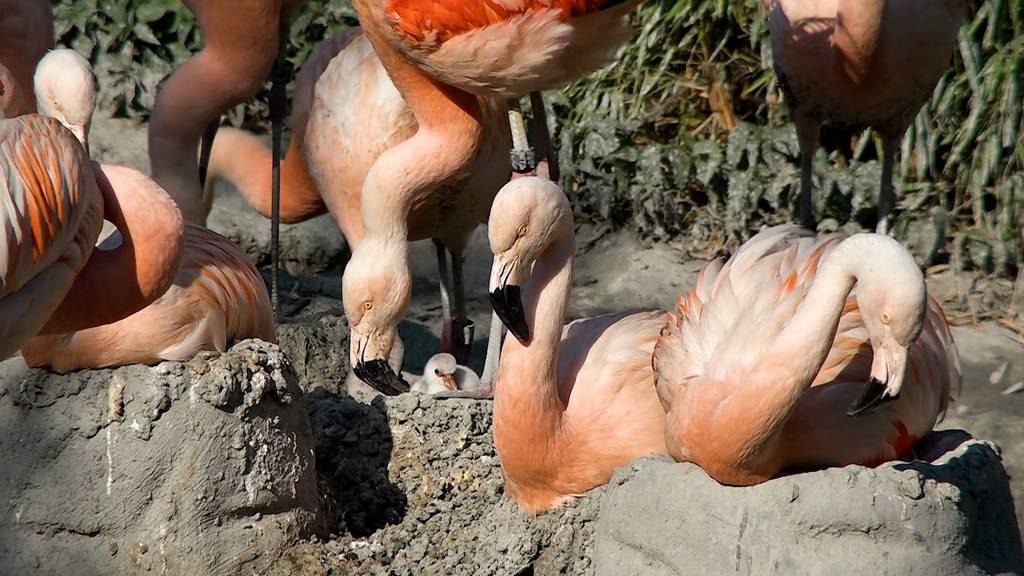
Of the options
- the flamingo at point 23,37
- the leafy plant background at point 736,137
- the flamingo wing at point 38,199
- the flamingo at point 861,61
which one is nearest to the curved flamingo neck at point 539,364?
the flamingo wing at point 38,199

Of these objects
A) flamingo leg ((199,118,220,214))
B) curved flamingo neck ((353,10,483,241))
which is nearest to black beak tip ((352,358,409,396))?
curved flamingo neck ((353,10,483,241))

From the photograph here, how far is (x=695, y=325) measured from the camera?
3092 mm

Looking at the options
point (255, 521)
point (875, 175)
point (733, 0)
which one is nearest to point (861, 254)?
point (255, 521)

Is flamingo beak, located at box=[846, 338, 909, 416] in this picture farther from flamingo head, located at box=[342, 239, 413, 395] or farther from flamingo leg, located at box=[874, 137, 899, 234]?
flamingo leg, located at box=[874, 137, 899, 234]

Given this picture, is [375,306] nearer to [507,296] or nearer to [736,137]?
[507,296]

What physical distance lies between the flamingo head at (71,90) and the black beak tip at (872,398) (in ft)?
7.19

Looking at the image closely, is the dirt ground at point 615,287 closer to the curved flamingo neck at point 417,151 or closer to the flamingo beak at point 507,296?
the curved flamingo neck at point 417,151

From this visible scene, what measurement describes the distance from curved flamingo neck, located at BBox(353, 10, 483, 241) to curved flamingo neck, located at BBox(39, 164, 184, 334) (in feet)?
2.62

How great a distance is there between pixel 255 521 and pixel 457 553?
52cm

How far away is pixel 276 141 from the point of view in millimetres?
5023

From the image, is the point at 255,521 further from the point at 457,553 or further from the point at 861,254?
the point at 861,254

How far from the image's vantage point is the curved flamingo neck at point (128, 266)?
3.22 metres

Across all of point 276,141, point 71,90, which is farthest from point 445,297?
point 71,90

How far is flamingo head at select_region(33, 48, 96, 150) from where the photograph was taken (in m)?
3.73
